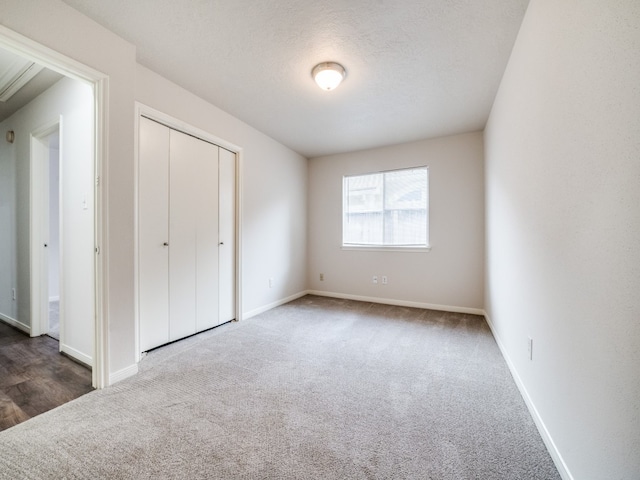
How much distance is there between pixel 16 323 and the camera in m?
3.01

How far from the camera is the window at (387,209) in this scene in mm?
4034

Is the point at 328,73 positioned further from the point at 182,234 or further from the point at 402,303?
the point at 402,303

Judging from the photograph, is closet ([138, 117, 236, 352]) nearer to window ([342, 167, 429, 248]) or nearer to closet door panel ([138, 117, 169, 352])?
closet door panel ([138, 117, 169, 352])

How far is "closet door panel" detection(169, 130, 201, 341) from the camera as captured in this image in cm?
262

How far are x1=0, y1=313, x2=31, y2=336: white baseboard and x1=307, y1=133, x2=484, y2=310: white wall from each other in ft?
12.5

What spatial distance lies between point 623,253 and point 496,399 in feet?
4.59

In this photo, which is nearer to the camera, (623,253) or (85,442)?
(623,253)

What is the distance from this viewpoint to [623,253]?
0.82m

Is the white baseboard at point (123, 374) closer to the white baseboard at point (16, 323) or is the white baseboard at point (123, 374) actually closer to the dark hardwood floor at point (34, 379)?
the dark hardwood floor at point (34, 379)

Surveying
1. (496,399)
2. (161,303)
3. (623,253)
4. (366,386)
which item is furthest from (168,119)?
(496,399)

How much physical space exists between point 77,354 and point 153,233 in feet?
3.96

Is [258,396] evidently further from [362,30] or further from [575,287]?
[362,30]

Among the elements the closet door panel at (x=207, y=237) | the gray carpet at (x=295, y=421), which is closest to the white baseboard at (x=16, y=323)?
the gray carpet at (x=295, y=421)

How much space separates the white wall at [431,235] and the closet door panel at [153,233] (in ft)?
8.95
